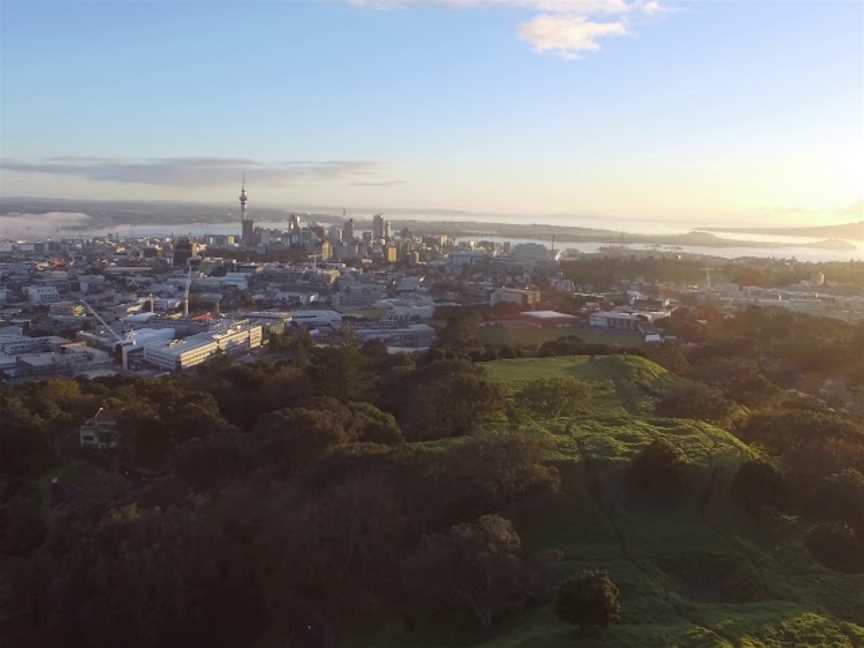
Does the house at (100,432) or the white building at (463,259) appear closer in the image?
the house at (100,432)

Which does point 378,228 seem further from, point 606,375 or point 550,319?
point 606,375

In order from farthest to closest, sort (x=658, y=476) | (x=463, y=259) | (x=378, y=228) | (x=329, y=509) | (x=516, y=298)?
(x=378, y=228) → (x=463, y=259) → (x=516, y=298) → (x=658, y=476) → (x=329, y=509)

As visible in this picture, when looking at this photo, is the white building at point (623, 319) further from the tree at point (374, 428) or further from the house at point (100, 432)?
the house at point (100, 432)

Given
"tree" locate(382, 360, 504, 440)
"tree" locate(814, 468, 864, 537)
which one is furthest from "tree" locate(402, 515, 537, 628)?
"tree" locate(382, 360, 504, 440)

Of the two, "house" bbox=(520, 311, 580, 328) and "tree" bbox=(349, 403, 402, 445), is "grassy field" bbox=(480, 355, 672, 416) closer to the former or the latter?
"tree" bbox=(349, 403, 402, 445)

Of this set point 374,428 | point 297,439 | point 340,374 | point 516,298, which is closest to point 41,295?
point 516,298

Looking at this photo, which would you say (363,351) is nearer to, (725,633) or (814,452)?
(814,452)

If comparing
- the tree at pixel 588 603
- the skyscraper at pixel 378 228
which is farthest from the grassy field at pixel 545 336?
the skyscraper at pixel 378 228
